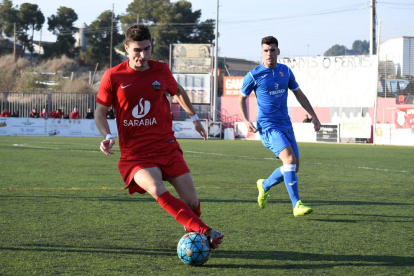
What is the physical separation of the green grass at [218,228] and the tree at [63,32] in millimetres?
67939

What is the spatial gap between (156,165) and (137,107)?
485mm

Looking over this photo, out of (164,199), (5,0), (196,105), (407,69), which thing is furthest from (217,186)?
(5,0)

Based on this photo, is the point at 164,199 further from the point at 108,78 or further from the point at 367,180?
the point at 367,180

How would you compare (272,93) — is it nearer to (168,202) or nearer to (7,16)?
(168,202)

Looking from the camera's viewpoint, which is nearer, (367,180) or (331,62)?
(367,180)

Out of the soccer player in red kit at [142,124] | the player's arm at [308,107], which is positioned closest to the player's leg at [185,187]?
the soccer player in red kit at [142,124]

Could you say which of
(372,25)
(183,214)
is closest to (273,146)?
(183,214)

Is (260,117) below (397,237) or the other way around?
the other way around

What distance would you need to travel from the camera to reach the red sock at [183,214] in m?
4.45

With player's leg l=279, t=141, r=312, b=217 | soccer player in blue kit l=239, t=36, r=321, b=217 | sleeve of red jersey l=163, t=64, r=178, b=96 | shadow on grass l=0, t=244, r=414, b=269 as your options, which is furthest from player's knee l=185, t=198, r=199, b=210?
soccer player in blue kit l=239, t=36, r=321, b=217

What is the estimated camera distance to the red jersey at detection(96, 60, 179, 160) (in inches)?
183

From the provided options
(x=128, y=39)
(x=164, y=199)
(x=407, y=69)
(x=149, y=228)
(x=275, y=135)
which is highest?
(x=407, y=69)

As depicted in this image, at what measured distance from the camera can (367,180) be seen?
10883 mm

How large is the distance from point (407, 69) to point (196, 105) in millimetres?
17784
